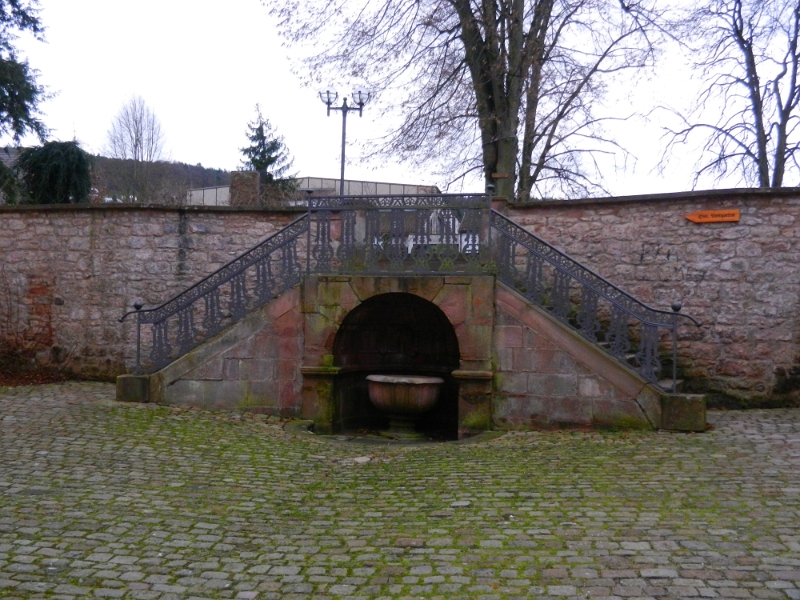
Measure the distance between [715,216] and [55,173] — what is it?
43.6 ft

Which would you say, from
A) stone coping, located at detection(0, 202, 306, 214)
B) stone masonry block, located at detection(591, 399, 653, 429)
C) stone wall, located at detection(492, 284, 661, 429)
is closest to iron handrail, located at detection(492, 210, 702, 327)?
stone wall, located at detection(492, 284, 661, 429)

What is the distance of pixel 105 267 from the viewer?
12.9 m

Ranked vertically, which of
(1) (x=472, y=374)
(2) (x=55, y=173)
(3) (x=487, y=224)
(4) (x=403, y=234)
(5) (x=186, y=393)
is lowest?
(5) (x=186, y=393)

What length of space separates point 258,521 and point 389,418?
4635mm

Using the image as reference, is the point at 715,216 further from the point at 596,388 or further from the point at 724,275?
the point at 596,388

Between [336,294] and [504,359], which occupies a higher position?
[336,294]

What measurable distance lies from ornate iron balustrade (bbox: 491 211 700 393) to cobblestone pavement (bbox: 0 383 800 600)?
998 mm

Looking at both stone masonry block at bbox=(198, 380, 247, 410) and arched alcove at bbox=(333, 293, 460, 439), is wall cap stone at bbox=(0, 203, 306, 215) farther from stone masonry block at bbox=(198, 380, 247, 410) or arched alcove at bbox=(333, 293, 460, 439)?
stone masonry block at bbox=(198, 380, 247, 410)

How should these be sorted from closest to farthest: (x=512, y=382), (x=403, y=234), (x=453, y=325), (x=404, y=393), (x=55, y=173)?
1. (x=512, y=382)
2. (x=453, y=325)
3. (x=404, y=393)
4. (x=403, y=234)
5. (x=55, y=173)

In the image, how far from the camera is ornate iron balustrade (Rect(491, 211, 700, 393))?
9078 mm

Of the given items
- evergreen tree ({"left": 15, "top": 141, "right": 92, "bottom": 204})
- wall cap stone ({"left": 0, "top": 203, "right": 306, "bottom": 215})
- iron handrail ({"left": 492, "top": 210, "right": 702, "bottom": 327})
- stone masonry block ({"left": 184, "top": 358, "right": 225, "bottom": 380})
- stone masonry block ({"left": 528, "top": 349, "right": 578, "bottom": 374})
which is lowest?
stone masonry block ({"left": 184, "top": 358, "right": 225, "bottom": 380})

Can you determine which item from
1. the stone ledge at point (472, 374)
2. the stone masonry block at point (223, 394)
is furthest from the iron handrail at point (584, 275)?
the stone masonry block at point (223, 394)

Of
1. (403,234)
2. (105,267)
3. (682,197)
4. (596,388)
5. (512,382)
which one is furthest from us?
(105,267)

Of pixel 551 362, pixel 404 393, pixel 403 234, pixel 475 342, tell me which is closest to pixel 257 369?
pixel 404 393
